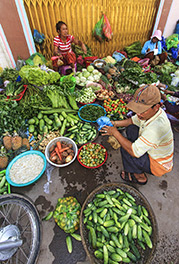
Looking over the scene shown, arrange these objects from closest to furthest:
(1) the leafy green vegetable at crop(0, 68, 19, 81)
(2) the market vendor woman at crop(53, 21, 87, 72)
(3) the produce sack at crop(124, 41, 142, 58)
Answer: (1) the leafy green vegetable at crop(0, 68, 19, 81) < (2) the market vendor woman at crop(53, 21, 87, 72) < (3) the produce sack at crop(124, 41, 142, 58)

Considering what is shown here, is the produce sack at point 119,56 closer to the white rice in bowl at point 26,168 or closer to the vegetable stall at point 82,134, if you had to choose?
the vegetable stall at point 82,134

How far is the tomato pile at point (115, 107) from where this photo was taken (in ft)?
12.8

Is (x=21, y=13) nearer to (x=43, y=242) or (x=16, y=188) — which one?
(x=16, y=188)

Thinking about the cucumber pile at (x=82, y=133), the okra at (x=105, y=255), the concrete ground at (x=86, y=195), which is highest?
the okra at (x=105, y=255)

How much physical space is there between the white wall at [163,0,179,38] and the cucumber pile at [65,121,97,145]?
818cm

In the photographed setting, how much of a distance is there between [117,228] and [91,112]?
2.52m

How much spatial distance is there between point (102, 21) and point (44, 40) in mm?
2561

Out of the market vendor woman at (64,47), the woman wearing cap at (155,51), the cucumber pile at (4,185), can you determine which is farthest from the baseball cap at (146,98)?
the woman wearing cap at (155,51)

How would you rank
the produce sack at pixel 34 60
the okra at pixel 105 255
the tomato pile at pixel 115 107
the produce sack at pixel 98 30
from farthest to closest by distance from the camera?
1. the produce sack at pixel 98 30
2. the produce sack at pixel 34 60
3. the tomato pile at pixel 115 107
4. the okra at pixel 105 255

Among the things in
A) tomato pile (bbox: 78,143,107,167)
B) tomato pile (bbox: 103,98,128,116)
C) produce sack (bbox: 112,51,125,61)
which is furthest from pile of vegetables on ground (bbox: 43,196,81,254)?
produce sack (bbox: 112,51,125,61)

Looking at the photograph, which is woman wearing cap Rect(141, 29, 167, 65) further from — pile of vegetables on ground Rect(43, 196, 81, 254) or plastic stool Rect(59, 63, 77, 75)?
pile of vegetables on ground Rect(43, 196, 81, 254)

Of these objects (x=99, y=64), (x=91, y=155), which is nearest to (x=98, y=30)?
(x=99, y=64)

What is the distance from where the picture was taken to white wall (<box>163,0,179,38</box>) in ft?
22.8

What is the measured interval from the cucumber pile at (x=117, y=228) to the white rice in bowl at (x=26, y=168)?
1.28 m
